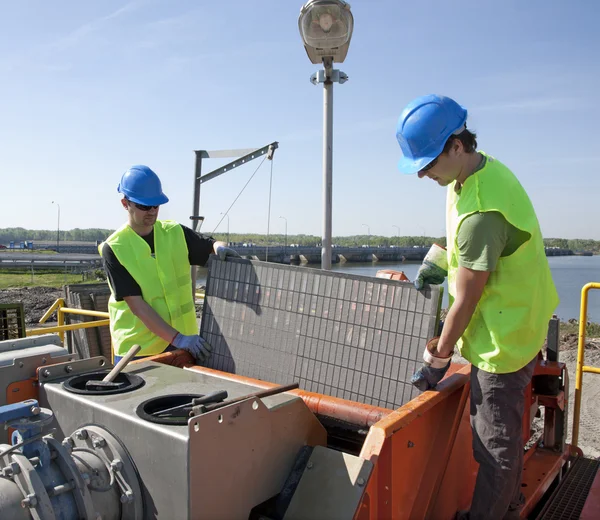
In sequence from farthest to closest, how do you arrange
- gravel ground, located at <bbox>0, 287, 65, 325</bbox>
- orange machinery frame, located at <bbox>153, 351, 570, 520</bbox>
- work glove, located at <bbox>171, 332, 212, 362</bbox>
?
gravel ground, located at <bbox>0, 287, 65, 325</bbox>
work glove, located at <bbox>171, 332, 212, 362</bbox>
orange machinery frame, located at <bbox>153, 351, 570, 520</bbox>

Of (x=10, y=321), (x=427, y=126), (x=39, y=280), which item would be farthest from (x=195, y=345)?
(x=39, y=280)

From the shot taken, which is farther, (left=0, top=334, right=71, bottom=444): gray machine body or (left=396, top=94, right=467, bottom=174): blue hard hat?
(left=0, top=334, right=71, bottom=444): gray machine body

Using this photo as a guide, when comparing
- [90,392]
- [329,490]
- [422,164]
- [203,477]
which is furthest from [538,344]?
[90,392]

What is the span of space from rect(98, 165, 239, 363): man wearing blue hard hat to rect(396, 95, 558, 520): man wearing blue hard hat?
165cm

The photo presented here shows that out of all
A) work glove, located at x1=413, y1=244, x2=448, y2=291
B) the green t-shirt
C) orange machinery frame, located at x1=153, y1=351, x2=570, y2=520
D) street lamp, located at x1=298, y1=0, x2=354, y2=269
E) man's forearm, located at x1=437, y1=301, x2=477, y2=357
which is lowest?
orange machinery frame, located at x1=153, y1=351, x2=570, y2=520

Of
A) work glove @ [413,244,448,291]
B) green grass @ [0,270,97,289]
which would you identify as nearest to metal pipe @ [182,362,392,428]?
work glove @ [413,244,448,291]

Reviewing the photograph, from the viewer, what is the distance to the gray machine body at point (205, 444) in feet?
5.60

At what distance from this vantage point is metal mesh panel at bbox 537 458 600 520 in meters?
2.98

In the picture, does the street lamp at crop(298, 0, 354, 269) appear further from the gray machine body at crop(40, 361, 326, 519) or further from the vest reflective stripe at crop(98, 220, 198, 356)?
the gray machine body at crop(40, 361, 326, 519)

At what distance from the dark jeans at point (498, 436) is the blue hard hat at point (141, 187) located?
2239 mm

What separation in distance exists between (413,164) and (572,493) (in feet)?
7.76

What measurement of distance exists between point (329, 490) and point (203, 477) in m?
0.49

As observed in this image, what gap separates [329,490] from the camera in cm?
193

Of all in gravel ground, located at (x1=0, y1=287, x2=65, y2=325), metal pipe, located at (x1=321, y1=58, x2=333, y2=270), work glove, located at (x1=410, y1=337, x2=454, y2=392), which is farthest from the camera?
gravel ground, located at (x1=0, y1=287, x2=65, y2=325)
